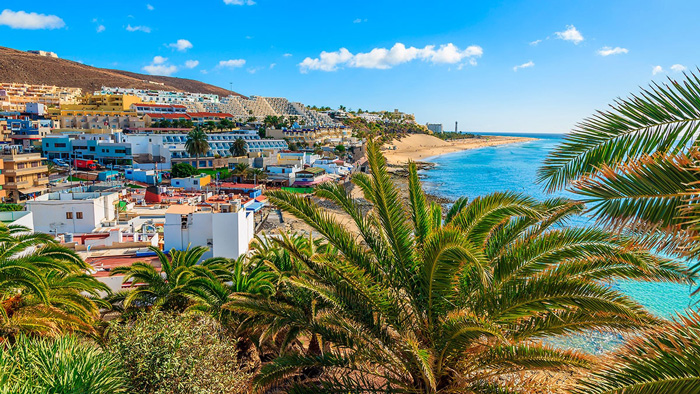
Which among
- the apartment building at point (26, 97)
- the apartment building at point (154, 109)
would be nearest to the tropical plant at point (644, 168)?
the apartment building at point (154, 109)

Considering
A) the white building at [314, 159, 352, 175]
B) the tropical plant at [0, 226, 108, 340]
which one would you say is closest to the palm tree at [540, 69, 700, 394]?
the tropical plant at [0, 226, 108, 340]

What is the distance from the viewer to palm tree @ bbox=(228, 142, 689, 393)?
5422 mm

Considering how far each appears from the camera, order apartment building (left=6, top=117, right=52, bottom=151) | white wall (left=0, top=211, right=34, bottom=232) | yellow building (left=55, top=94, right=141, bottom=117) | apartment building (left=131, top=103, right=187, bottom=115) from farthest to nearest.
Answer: apartment building (left=131, top=103, right=187, bottom=115), yellow building (left=55, top=94, right=141, bottom=117), apartment building (left=6, top=117, right=52, bottom=151), white wall (left=0, top=211, right=34, bottom=232)

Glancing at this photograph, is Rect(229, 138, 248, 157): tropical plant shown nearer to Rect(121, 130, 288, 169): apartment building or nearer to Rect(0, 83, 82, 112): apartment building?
Rect(121, 130, 288, 169): apartment building

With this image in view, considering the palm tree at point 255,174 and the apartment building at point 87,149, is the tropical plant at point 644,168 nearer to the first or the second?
the palm tree at point 255,174

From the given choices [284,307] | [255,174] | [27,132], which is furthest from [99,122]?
[284,307]

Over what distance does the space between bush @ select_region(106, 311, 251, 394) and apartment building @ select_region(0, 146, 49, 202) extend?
3732cm

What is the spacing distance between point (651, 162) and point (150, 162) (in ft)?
213

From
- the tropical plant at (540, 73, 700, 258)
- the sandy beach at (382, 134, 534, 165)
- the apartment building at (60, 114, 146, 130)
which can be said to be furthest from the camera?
the sandy beach at (382, 134, 534, 165)

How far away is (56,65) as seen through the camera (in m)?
158

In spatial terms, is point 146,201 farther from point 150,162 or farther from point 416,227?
point 416,227

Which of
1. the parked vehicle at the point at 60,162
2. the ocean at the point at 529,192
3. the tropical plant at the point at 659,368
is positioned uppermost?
the tropical plant at the point at 659,368

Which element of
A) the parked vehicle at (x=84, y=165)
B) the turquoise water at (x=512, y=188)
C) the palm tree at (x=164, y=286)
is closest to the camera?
the palm tree at (x=164, y=286)

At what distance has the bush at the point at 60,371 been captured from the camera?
529cm
